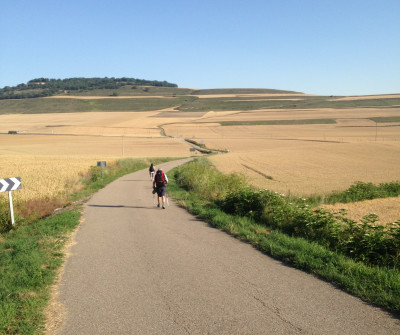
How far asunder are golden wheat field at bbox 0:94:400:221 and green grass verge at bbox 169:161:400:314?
872 cm

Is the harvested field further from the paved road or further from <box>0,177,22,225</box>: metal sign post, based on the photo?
→ <box>0,177,22,225</box>: metal sign post

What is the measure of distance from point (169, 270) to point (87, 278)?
141cm

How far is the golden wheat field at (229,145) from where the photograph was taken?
27.0m

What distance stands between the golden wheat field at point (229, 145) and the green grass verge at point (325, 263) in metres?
8.72

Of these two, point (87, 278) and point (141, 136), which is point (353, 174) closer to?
point (87, 278)

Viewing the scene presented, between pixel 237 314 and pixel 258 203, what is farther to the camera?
pixel 258 203

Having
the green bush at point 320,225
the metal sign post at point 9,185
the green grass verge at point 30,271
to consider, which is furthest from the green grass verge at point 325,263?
the metal sign post at point 9,185

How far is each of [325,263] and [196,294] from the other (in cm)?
260

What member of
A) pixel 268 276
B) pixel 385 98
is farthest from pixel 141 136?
pixel 385 98

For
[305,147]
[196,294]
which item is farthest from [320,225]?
[305,147]

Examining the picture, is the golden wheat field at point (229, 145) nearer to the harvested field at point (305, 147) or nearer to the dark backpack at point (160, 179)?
the harvested field at point (305, 147)

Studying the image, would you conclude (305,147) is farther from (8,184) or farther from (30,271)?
(30,271)

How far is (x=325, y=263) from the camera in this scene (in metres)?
6.64

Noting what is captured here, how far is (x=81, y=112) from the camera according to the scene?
136m
